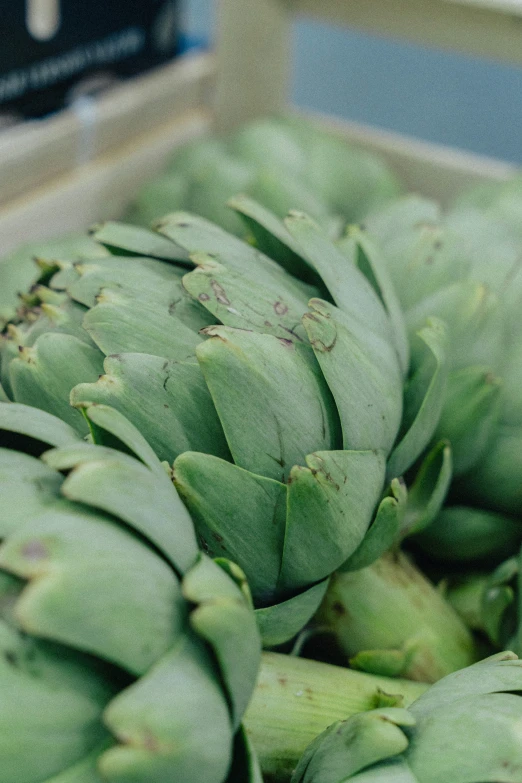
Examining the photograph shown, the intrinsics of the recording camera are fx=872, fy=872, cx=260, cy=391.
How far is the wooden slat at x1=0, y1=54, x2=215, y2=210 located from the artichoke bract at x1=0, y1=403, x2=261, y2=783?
0.58 meters

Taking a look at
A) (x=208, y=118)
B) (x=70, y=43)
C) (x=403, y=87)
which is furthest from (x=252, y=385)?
(x=403, y=87)

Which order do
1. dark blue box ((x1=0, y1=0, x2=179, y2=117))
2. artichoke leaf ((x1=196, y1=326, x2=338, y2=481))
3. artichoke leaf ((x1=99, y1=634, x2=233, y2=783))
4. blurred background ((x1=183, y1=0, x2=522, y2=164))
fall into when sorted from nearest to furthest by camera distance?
artichoke leaf ((x1=99, y1=634, x2=233, y2=783))
artichoke leaf ((x1=196, y1=326, x2=338, y2=481))
dark blue box ((x1=0, y1=0, x2=179, y2=117))
blurred background ((x1=183, y1=0, x2=522, y2=164))

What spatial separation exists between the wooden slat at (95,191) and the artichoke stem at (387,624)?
501mm

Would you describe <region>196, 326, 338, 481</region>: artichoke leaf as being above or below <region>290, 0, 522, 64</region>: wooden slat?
below

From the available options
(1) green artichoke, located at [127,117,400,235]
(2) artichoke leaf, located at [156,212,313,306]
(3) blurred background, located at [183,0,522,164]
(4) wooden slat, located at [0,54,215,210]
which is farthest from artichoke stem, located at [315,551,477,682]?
(3) blurred background, located at [183,0,522,164]

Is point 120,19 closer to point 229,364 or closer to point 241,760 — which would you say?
point 229,364

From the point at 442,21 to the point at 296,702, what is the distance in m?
0.78

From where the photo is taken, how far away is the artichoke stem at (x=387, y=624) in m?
0.59

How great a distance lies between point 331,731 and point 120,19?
81 cm

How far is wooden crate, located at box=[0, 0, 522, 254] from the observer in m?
0.91

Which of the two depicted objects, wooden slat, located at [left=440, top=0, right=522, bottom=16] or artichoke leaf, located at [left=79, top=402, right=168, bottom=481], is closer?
artichoke leaf, located at [left=79, top=402, right=168, bottom=481]

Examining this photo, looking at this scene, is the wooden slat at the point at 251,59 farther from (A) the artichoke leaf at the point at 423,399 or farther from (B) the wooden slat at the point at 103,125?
(A) the artichoke leaf at the point at 423,399

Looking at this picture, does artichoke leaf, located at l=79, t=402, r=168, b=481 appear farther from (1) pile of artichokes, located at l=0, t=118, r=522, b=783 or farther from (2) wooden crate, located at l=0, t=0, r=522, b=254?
(2) wooden crate, located at l=0, t=0, r=522, b=254

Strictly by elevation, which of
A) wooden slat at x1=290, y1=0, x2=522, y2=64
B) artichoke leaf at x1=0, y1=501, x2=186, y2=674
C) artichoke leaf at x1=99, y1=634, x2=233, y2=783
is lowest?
artichoke leaf at x1=99, y1=634, x2=233, y2=783
